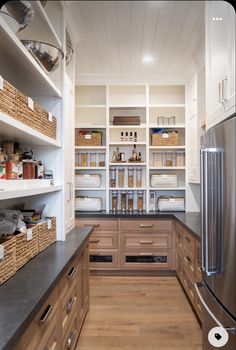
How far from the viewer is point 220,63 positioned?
1.49 metres

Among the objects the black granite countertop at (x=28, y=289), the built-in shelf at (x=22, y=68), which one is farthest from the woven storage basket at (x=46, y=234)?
the built-in shelf at (x=22, y=68)

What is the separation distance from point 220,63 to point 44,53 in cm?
Result: 93

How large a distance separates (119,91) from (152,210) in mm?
1537

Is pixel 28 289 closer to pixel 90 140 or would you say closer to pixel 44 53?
pixel 44 53

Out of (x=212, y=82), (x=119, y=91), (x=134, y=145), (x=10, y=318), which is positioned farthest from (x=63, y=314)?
(x=119, y=91)

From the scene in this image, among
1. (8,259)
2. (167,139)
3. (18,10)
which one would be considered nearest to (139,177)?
(167,139)

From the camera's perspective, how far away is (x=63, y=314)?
61.2 inches

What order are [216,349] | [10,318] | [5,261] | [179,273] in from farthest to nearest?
[179,273] → [216,349] → [5,261] → [10,318]

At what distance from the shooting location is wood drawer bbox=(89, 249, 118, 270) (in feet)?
11.1

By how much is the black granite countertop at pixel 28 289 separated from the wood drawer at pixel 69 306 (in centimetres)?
20

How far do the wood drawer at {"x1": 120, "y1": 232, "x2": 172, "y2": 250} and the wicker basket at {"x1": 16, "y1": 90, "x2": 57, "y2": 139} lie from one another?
1.74m

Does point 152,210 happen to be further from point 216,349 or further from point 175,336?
point 216,349

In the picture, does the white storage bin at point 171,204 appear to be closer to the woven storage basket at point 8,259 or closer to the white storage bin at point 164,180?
the white storage bin at point 164,180

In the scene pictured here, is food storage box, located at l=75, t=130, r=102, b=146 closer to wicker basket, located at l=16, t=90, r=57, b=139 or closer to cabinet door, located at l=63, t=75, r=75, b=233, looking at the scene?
cabinet door, located at l=63, t=75, r=75, b=233
